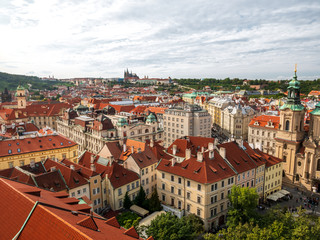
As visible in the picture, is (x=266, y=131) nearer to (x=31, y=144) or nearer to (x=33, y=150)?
(x=33, y=150)

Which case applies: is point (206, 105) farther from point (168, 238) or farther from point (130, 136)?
point (168, 238)

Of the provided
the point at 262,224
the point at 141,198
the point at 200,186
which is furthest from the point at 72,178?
the point at 262,224

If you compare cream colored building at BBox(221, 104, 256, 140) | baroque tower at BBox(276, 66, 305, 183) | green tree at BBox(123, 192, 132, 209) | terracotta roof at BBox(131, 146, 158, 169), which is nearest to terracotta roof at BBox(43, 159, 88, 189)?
green tree at BBox(123, 192, 132, 209)

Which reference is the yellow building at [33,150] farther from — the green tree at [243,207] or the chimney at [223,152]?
the green tree at [243,207]

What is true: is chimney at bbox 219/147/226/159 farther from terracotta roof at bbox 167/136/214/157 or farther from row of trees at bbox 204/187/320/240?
terracotta roof at bbox 167/136/214/157

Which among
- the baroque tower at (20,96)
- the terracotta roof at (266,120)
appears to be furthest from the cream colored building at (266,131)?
the baroque tower at (20,96)

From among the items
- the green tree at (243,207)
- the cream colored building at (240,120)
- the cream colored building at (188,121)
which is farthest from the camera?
the cream colored building at (240,120)
